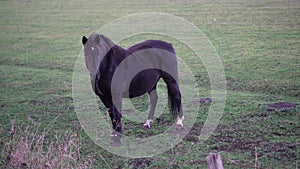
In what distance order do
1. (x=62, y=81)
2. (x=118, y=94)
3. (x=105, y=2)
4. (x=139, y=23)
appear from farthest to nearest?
(x=105, y=2), (x=139, y=23), (x=62, y=81), (x=118, y=94)

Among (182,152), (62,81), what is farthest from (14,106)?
(182,152)

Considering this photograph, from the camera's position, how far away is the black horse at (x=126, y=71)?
5652 millimetres

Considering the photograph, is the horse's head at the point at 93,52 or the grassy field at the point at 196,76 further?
the grassy field at the point at 196,76

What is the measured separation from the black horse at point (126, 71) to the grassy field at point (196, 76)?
0.68m

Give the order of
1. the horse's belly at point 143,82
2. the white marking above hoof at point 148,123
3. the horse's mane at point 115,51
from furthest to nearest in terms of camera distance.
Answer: the white marking above hoof at point 148,123, the horse's belly at point 143,82, the horse's mane at point 115,51

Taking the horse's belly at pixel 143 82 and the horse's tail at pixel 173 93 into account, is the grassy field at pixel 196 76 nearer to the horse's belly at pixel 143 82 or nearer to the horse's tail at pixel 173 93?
the horse's tail at pixel 173 93

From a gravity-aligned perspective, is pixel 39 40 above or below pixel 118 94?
below

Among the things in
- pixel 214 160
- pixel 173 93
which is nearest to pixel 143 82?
pixel 173 93

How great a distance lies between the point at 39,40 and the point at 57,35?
1086mm

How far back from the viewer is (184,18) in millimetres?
19547

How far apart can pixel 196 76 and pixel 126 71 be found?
15.0ft

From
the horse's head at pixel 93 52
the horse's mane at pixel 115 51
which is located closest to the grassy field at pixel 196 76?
the horse's head at pixel 93 52

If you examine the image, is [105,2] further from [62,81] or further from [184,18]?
[62,81]

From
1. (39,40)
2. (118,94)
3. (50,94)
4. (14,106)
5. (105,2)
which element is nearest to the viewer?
(118,94)
